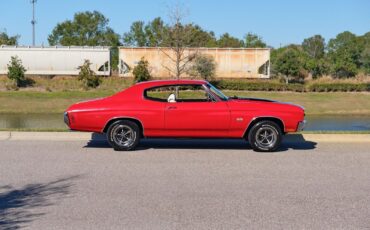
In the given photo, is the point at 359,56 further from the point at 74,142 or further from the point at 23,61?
the point at 74,142

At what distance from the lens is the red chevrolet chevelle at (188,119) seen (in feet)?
32.4

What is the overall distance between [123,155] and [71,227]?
4.39 m

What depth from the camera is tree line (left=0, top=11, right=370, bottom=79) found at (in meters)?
42.8

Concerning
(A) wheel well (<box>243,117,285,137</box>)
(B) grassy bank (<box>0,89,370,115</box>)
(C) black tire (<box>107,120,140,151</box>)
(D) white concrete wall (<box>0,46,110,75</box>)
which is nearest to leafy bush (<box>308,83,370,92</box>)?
(B) grassy bank (<box>0,89,370,115</box>)

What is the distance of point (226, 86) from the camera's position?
127 ft

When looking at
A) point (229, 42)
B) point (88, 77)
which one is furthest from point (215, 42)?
point (88, 77)

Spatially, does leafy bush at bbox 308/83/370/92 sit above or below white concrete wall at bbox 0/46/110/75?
below

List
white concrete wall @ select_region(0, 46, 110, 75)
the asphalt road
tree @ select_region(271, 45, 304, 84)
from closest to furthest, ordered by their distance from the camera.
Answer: the asphalt road, white concrete wall @ select_region(0, 46, 110, 75), tree @ select_region(271, 45, 304, 84)

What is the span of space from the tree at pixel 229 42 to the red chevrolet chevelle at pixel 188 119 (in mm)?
58765

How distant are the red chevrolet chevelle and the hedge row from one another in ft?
93.1

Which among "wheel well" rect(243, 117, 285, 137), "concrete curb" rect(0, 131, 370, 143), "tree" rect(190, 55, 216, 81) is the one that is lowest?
"concrete curb" rect(0, 131, 370, 143)

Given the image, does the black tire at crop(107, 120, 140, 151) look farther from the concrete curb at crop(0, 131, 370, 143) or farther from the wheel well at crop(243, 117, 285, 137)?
the wheel well at crop(243, 117, 285, 137)

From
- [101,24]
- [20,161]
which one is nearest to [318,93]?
[20,161]


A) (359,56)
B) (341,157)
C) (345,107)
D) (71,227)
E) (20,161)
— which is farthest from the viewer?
(359,56)
